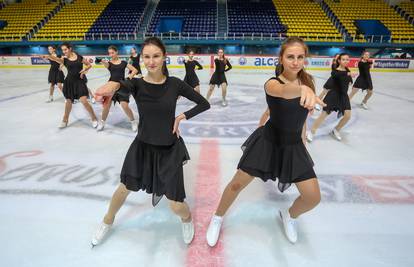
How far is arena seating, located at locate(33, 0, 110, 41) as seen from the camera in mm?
23703

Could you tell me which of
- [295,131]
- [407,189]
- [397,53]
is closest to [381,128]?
[407,189]

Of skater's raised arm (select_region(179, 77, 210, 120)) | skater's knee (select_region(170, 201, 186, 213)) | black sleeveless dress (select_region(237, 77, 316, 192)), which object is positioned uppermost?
skater's raised arm (select_region(179, 77, 210, 120))

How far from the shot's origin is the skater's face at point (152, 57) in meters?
2.18

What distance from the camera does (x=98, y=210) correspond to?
3.17 metres

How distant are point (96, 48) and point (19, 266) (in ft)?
77.6

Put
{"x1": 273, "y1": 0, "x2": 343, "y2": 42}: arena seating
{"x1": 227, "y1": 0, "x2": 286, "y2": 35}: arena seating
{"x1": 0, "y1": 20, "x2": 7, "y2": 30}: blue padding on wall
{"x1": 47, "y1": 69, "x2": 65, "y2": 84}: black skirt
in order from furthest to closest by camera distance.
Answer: {"x1": 0, "y1": 20, "x2": 7, "y2": 30}: blue padding on wall < {"x1": 227, "y1": 0, "x2": 286, "y2": 35}: arena seating < {"x1": 273, "y1": 0, "x2": 343, "y2": 42}: arena seating < {"x1": 47, "y1": 69, "x2": 65, "y2": 84}: black skirt

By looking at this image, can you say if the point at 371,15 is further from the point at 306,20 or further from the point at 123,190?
the point at 123,190

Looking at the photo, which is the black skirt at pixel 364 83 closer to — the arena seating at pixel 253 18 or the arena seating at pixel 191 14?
the arena seating at pixel 253 18

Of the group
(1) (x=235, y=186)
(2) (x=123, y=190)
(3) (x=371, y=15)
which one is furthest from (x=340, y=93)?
(3) (x=371, y=15)

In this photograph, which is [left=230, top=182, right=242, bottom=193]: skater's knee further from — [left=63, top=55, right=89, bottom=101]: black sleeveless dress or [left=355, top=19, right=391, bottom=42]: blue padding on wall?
[left=355, top=19, right=391, bottom=42]: blue padding on wall

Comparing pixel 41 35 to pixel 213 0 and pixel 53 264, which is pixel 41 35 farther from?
pixel 53 264

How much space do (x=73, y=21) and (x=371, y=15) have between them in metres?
27.0

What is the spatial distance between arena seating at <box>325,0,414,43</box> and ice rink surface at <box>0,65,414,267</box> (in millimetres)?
20869

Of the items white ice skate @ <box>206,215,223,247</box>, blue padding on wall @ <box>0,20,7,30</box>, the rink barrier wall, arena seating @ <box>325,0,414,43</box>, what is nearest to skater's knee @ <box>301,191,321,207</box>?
white ice skate @ <box>206,215,223,247</box>
